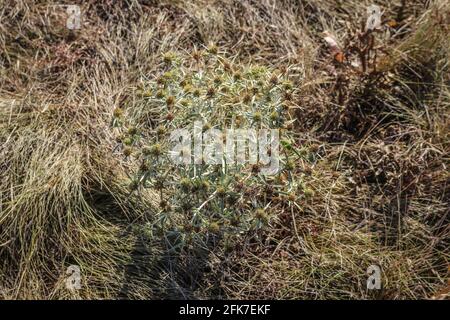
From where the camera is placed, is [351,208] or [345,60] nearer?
[351,208]

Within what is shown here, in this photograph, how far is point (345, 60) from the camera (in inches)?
121

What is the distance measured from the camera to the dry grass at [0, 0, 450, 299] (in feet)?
8.46

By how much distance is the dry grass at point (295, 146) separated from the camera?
258 centimetres

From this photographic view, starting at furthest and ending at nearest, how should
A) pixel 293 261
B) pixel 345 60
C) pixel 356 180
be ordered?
pixel 345 60 < pixel 356 180 < pixel 293 261

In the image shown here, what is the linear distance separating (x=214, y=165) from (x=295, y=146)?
0.58 meters

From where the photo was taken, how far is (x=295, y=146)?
Result: 286cm

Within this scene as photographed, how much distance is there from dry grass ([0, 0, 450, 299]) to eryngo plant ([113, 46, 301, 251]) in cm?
13

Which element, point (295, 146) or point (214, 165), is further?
point (295, 146)

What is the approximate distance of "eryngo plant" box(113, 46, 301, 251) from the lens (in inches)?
93.8

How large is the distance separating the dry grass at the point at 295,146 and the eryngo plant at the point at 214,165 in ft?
0.43

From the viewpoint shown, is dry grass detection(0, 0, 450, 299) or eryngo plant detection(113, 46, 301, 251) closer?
eryngo plant detection(113, 46, 301, 251)
